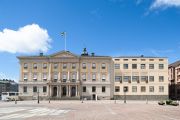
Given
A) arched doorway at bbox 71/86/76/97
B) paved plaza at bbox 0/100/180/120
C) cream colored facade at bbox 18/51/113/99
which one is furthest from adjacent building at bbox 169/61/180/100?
paved plaza at bbox 0/100/180/120

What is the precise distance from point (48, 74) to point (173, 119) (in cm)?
7200

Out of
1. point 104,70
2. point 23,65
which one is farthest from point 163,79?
point 23,65

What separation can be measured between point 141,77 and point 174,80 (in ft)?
51.9

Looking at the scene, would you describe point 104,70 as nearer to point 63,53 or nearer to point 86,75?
point 86,75

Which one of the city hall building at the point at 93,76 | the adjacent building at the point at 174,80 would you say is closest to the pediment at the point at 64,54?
the city hall building at the point at 93,76

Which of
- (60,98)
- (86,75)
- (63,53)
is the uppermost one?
(63,53)

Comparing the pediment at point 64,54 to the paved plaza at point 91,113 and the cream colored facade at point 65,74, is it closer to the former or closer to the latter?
the cream colored facade at point 65,74

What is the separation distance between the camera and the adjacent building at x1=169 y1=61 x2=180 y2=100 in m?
100

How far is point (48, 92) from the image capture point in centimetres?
9156

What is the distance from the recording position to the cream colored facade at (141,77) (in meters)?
94.1

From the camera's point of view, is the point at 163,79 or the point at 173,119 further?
the point at 163,79

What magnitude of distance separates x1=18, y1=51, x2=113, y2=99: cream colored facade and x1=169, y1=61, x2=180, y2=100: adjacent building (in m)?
23.0

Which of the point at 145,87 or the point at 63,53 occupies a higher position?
the point at 63,53

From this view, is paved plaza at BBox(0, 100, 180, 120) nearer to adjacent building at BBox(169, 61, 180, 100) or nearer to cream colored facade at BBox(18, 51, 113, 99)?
cream colored facade at BBox(18, 51, 113, 99)
